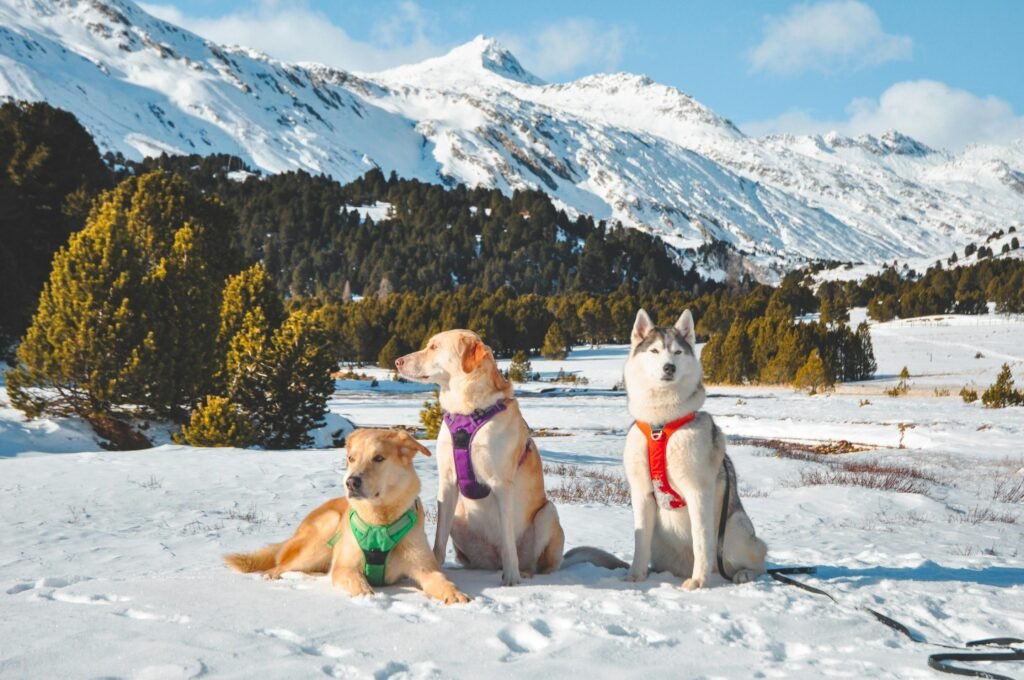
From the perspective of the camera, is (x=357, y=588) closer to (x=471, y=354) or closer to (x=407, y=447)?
(x=407, y=447)

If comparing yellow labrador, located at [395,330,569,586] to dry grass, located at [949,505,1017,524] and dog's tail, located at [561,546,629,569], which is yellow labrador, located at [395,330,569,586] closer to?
dog's tail, located at [561,546,629,569]

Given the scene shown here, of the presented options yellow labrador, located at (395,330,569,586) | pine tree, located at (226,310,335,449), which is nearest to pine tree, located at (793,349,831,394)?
pine tree, located at (226,310,335,449)

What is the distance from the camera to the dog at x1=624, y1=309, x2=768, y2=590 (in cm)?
529

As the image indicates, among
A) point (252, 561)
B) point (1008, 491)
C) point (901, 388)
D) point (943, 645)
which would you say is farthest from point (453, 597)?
point (901, 388)

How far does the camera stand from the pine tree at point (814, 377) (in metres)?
53.6

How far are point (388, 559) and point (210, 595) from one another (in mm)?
1203

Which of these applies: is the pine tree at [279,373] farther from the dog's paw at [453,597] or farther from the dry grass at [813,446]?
the dog's paw at [453,597]

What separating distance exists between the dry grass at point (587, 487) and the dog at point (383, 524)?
708 cm

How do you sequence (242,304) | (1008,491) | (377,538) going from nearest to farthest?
1. (377,538)
2. (1008,491)
3. (242,304)

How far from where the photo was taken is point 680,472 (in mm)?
5266

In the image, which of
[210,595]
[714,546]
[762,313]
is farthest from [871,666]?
[762,313]

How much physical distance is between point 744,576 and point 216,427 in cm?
1771

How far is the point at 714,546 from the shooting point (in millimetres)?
5469

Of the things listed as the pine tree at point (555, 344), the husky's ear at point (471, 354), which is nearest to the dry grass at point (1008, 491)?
the husky's ear at point (471, 354)
